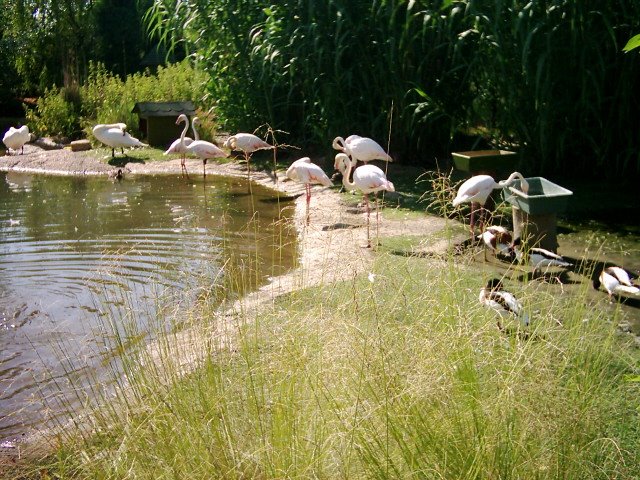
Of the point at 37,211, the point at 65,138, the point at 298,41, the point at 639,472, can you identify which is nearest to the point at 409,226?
the point at 298,41

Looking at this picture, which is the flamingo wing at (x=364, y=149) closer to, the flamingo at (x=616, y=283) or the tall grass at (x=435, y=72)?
the tall grass at (x=435, y=72)

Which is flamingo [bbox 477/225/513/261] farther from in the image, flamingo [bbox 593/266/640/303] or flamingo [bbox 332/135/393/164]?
flamingo [bbox 332/135/393/164]

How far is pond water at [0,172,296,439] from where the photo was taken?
4375 millimetres

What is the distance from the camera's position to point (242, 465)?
2830 millimetres

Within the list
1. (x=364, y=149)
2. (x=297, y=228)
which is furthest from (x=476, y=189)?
(x=364, y=149)

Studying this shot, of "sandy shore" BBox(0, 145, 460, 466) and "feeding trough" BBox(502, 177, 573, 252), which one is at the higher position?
"feeding trough" BBox(502, 177, 573, 252)

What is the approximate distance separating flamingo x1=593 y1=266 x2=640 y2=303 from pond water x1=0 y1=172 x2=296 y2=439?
6.55 ft

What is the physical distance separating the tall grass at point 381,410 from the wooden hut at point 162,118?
34.2 ft

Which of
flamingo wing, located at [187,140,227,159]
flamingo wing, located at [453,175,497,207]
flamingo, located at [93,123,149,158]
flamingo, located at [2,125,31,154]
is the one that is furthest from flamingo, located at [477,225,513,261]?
flamingo, located at [2,125,31,154]

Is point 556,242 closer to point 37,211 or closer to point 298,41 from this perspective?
point 298,41

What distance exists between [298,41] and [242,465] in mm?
8161

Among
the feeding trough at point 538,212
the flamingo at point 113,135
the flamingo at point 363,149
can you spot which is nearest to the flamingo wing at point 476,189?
the feeding trough at point 538,212

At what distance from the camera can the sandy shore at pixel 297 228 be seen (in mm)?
3607

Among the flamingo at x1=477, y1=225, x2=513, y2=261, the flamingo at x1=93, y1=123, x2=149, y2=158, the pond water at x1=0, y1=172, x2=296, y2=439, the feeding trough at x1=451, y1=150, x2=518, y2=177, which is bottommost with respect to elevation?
the pond water at x1=0, y1=172, x2=296, y2=439
